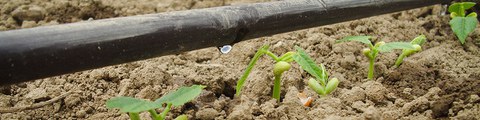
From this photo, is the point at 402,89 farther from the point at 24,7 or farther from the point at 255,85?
the point at 24,7

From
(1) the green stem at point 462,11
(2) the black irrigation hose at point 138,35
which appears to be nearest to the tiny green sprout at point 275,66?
(2) the black irrigation hose at point 138,35

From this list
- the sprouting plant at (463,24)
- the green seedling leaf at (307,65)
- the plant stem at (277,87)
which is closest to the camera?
the green seedling leaf at (307,65)

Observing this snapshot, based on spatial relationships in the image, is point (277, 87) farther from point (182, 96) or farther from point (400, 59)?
point (400, 59)

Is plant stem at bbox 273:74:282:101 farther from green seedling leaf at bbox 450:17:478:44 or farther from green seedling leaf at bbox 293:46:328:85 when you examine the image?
green seedling leaf at bbox 450:17:478:44

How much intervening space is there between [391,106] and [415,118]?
9 cm

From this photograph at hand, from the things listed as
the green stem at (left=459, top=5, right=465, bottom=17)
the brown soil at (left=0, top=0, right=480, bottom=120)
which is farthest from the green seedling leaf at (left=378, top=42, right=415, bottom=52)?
the green stem at (left=459, top=5, right=465, bottom=17)

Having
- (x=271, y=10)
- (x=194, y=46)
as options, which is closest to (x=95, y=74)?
(x=194, y=46)

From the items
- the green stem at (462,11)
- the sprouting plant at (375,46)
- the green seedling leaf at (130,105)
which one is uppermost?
the green stem at (462,11)

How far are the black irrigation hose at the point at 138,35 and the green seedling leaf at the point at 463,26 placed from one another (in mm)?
512

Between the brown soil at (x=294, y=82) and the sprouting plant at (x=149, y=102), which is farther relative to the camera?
the brown soil at (x=294, y=82)

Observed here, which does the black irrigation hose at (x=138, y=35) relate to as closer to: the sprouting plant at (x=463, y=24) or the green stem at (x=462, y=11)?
the sprouting plant at (x=463, y=24)

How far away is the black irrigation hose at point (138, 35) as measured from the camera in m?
1.00

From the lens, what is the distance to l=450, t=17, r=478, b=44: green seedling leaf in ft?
5.48

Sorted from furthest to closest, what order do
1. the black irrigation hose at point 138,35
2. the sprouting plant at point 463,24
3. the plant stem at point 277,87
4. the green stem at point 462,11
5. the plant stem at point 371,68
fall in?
the green stem at point 462,11 → the sprouting plant at point 463,24 → the plant stem at point 371,68 → the plant stem at point 277,87 → the black irrigation hose at point 138,35
